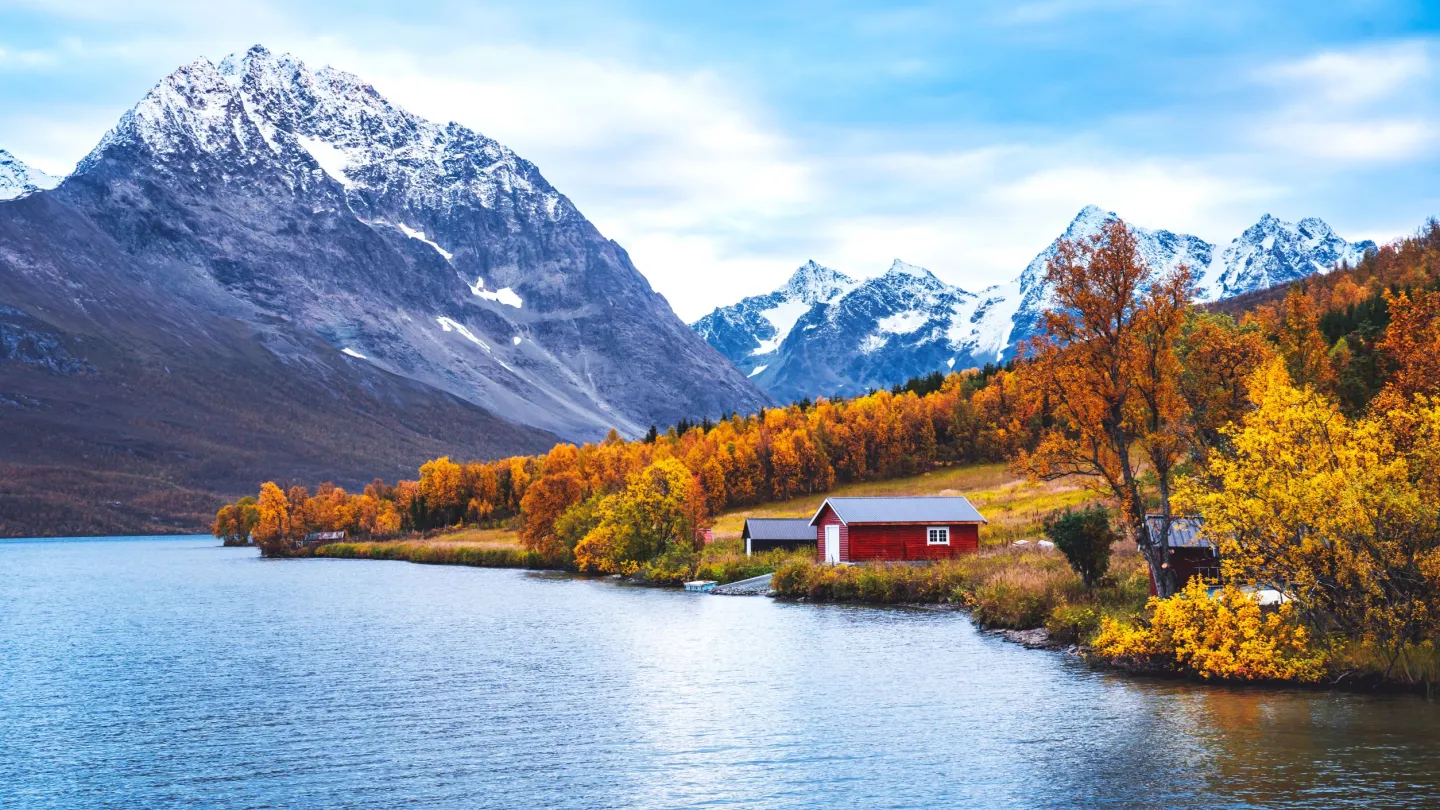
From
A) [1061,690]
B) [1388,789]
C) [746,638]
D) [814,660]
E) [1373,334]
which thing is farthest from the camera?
[1373,334]

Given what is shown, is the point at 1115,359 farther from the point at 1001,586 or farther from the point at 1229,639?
the point at 1001,586

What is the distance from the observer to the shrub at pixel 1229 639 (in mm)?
39812

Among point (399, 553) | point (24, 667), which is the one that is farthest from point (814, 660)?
point (399, 553)

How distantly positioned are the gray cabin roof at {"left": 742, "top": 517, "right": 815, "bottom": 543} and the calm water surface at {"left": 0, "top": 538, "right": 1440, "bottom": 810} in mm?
40499

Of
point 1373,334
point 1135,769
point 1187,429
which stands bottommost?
point 1135,769

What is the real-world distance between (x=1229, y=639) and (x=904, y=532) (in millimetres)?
53101

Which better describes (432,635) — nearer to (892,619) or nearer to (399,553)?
(892,619)

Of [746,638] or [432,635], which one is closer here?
[746,638]

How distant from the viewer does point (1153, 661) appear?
4491 cm

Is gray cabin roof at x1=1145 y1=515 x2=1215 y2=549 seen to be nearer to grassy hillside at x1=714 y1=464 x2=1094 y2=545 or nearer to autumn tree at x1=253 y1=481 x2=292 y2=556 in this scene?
grassy hillside at x1=714 y1=464 x2=1094 y2=545

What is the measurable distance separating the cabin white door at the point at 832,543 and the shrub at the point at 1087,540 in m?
37.3

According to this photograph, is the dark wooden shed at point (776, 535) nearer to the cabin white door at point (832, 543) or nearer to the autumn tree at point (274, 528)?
the cabin white door at point (832, 543)

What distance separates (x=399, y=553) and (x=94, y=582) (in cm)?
4631

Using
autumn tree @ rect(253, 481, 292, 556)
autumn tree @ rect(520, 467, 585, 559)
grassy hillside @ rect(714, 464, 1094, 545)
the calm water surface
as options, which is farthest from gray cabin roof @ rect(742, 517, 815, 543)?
autumn tree @ rect(253, 481, 292, 556)
